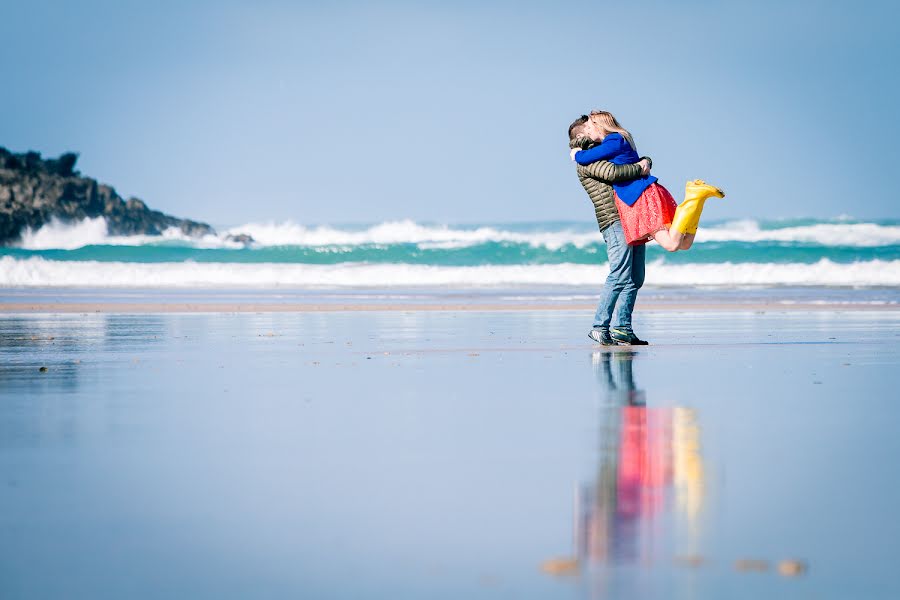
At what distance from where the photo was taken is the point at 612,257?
892cm

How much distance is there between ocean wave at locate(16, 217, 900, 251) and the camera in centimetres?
4084

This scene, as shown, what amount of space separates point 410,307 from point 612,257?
632 centimetres

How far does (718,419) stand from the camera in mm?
4613

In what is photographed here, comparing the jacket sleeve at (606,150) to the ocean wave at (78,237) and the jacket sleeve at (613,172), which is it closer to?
the jacket sleeve at (613,172)

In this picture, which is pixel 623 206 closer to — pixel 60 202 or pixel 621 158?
pixel 621 158

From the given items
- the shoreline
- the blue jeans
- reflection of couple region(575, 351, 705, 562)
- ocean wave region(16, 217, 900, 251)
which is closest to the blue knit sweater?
the blue jeans

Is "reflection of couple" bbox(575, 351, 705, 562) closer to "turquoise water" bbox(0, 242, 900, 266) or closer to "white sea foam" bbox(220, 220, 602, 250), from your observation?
"turquoise water" bbox(0, 242, 900, 266)

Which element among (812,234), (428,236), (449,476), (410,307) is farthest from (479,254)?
(449,476)

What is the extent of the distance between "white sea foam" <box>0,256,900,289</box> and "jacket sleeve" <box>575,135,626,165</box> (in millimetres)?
15798

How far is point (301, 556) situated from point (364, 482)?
2.66 feet

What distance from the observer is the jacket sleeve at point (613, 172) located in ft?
28.1

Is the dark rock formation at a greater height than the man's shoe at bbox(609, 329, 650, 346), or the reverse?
the dark rock formation

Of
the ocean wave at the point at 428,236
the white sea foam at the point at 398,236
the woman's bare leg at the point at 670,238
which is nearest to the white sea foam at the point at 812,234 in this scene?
the ocean wave at the point at 428,236

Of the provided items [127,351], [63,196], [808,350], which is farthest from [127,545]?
[63,196]
